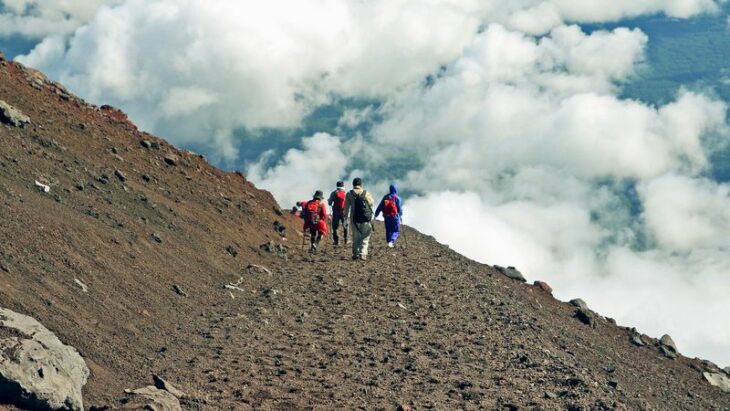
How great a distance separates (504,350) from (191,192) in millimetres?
13533

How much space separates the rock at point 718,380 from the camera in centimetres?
2423

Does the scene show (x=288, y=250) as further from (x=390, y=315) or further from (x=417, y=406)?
(x=417, y=406)

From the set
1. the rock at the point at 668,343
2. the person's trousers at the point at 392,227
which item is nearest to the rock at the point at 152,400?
the person's trousers at the point at 392,227

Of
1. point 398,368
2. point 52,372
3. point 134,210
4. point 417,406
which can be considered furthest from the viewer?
point 134,210

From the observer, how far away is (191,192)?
2656cm

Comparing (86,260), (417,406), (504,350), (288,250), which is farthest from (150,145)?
(417,406)

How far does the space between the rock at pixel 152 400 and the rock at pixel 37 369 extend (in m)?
0.62

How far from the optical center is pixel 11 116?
22.7m

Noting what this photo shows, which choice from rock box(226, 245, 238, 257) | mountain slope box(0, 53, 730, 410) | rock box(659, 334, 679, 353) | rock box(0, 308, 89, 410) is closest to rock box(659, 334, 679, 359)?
rock box(659, 334, 679, 353)

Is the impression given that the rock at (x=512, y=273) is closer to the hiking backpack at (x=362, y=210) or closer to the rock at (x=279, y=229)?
the hiking backpack at (x=362, y=210)

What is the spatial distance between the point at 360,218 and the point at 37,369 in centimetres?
1502

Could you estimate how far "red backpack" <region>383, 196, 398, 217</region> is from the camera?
2695cm

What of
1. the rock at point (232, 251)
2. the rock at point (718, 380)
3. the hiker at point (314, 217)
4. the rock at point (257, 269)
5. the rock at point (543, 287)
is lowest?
the rock at point (257, 269)

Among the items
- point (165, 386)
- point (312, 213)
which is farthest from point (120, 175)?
point (165, 386)
